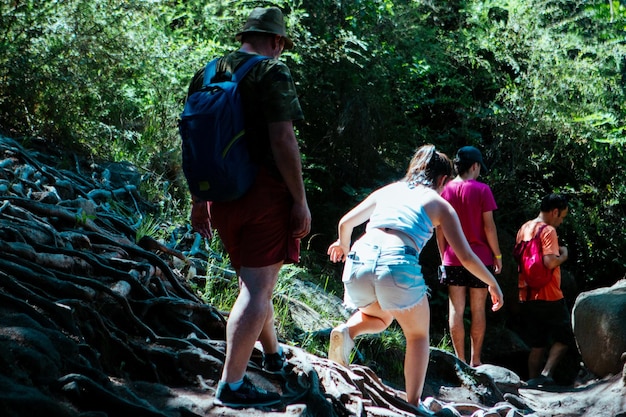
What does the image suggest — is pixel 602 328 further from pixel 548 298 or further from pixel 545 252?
pixel 545 252

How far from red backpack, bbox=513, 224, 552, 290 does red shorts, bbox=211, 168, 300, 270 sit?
5541 millimetres

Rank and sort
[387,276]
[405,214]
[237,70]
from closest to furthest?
[237,70] < [387,276] < [405,214]

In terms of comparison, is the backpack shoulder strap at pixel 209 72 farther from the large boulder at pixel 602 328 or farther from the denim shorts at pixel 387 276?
the large boulder at pixel 602 328

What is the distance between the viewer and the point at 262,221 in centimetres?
456

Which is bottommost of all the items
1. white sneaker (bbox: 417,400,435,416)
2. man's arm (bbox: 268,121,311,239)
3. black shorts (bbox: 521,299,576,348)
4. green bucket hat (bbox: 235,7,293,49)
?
black shorts (bbox: 521,299,576,348)

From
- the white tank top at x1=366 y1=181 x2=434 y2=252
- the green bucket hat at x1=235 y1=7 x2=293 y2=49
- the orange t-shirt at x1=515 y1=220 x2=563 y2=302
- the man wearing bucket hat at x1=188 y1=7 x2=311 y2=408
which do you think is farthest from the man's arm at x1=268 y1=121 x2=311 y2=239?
the orange t-shirt at x1=515 y1=220 x2=563 y2=302

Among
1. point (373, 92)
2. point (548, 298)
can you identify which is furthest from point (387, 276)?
point (373, 92)

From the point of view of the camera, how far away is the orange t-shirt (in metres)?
9.39

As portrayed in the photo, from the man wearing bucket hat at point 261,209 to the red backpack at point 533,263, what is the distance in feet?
18.1

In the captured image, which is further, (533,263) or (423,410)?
(533,263)

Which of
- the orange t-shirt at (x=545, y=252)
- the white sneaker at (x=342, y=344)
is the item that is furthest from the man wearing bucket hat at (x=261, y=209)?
the orange t-shirt at (x=545, y=252)

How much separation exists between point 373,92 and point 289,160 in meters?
7.60

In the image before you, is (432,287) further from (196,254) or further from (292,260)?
(292,260)

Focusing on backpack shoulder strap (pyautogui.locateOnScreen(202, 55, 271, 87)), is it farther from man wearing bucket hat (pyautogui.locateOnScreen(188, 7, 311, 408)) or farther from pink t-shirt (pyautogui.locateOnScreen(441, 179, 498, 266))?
pink t-shirt (pyautogui.locateOnScreen(441, 179, 498, 266))
